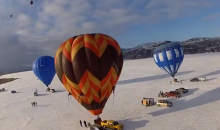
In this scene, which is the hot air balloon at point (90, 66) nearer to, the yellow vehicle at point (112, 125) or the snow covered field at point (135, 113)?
the yellow vehicle at point (112, 125)

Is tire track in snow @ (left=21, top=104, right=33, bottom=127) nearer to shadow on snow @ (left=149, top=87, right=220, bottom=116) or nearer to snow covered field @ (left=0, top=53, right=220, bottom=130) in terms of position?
snow covered field @ (left=0, top=53, right=220, bottom=130)

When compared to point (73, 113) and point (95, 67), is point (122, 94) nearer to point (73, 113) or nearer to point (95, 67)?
point (73, 113)

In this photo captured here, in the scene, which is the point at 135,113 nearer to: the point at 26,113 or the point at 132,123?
the point at 132,123

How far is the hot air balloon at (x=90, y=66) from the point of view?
1442 centimetres

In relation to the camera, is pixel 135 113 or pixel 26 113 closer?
pixel 135 113

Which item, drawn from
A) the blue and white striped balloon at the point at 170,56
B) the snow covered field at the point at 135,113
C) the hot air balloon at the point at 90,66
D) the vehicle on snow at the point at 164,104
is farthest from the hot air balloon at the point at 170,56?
the hot air balloon at the point at 90,66

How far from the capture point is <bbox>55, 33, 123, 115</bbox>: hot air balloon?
14.4 meters

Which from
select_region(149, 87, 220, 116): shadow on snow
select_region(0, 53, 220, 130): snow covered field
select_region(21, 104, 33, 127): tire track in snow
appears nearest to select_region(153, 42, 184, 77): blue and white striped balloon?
select_region(0, 53, 220, 130): snow covered field

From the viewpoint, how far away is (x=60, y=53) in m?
15.3

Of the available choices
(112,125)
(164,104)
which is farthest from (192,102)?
(112,125)

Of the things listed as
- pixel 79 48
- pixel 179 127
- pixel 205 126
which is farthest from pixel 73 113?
pixel 205 126

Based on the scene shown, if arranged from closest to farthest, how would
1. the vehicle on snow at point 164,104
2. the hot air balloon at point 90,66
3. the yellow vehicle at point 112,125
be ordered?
the hot air balloon at point 90,66, the yellow vehicle at point 112,125, the vehicle on snow at point 164,104

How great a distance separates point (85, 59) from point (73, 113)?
7.97m

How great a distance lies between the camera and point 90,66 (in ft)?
47.1
